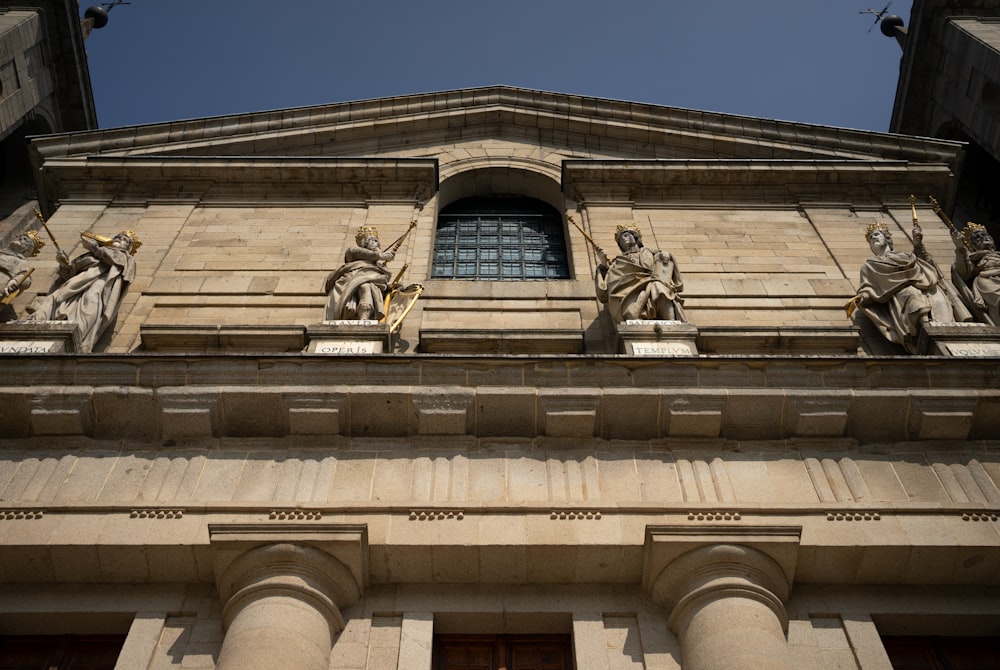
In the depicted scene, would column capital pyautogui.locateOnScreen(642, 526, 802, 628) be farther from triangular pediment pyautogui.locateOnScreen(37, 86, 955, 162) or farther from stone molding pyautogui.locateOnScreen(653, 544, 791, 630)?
triangular pediment pyautogui.locateOnScreen(37, 86, 955, 162)

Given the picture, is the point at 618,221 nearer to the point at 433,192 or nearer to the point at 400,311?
the point at 433,192

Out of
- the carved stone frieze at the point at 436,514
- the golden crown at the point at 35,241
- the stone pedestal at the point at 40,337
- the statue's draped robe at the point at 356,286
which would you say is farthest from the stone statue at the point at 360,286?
the golden crown at the point at 35,241

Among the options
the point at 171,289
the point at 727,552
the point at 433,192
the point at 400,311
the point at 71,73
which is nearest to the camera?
the point at 727,552

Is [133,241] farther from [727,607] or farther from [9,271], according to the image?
[727,607]

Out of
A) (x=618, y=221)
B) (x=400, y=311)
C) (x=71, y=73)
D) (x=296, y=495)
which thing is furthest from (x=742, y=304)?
(x=71, y=73)

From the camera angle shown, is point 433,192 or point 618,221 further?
point 433,192

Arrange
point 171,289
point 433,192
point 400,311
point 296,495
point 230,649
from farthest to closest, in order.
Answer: point 433,192
point 171,289
point 400,311
point 296,495
point 230,649

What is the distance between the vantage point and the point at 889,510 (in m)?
8.36

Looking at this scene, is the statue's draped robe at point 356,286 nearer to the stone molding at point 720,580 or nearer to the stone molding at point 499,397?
the stone molding at point 499,397

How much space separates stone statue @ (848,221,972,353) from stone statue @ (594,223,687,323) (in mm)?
2364

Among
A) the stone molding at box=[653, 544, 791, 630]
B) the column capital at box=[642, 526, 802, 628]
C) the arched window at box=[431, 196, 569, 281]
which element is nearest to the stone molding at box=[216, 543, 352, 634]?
the column capital at box=[642, 526, 802, 628]

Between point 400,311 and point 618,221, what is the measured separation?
14.7 ft

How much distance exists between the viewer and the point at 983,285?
11.4m

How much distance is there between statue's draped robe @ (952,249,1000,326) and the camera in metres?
11.1
